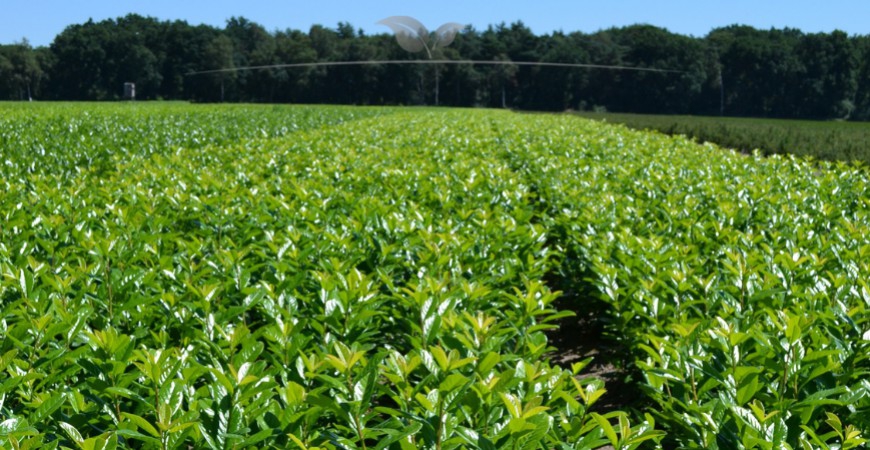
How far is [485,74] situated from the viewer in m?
106

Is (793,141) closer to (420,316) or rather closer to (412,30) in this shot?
(412,30)

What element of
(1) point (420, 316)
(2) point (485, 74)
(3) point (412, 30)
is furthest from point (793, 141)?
(2) point (485, 74)

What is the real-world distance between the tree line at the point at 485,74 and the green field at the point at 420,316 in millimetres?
93772

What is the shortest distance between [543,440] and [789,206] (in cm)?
563

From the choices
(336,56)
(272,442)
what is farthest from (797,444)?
(336,56)

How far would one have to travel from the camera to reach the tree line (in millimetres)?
97375

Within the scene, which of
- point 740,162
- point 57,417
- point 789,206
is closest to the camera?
point 57,417

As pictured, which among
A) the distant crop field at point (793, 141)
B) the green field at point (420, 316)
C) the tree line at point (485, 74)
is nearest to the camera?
the green field at point (420, 316)

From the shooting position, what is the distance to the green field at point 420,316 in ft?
7.63

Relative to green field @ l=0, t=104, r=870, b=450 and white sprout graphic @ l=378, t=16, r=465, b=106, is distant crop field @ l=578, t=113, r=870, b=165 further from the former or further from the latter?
green field @ l=0, t=104, r=870, b=450

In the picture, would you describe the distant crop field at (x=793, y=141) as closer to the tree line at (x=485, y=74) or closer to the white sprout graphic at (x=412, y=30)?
the white sprout graphic at (x=412, y=30)

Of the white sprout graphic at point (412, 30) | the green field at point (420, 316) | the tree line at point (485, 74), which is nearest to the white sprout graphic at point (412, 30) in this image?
the white sprout graphic at point (412, 30)

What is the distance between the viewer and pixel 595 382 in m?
2.56

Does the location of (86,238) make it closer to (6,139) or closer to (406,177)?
(406,177)
